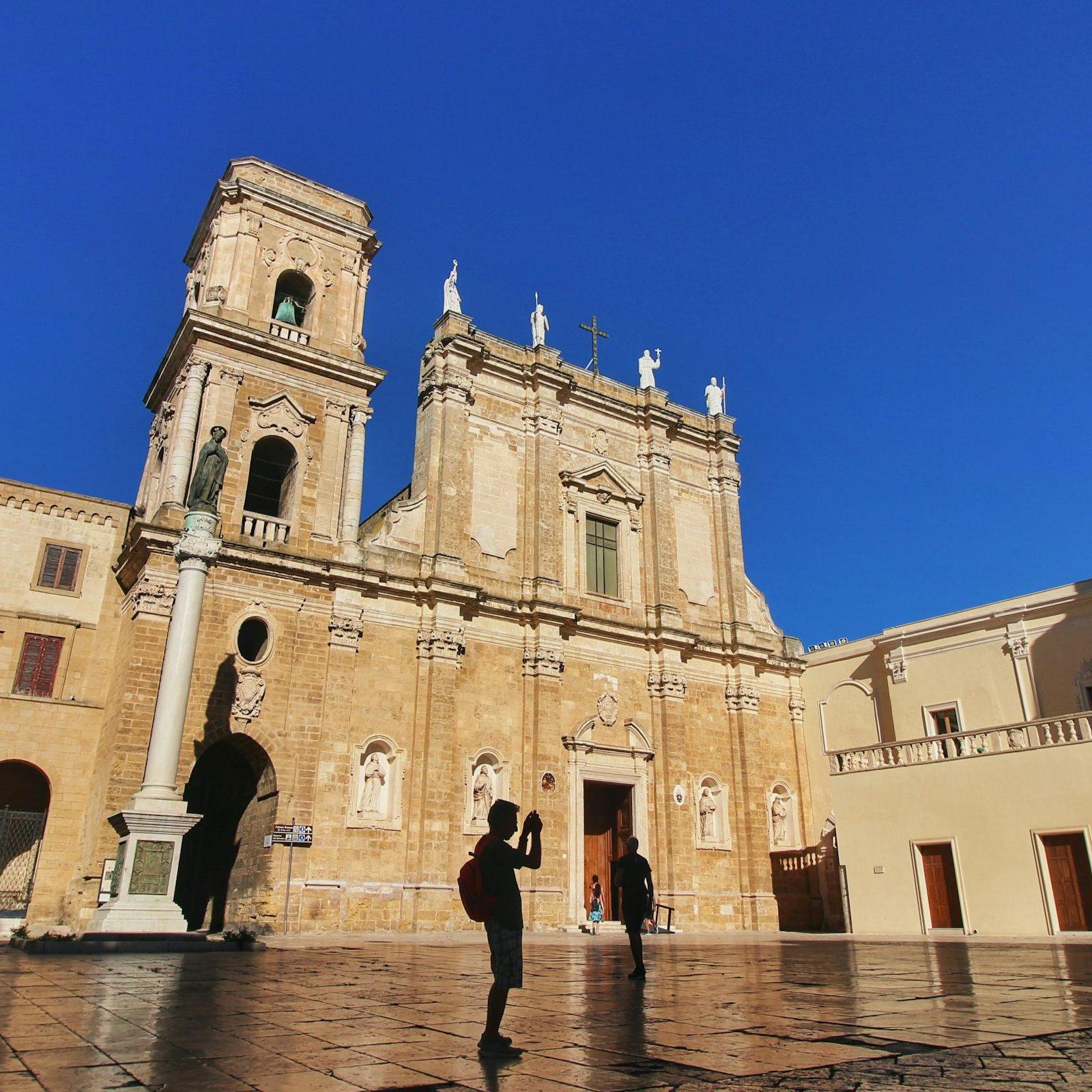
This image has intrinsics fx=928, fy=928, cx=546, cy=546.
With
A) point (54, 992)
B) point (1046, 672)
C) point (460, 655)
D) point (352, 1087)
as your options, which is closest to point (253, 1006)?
point (54, 992)

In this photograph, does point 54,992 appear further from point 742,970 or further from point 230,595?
point 230,595

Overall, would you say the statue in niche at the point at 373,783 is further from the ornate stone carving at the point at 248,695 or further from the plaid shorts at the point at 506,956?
the plaid shorts at the point at 506,956

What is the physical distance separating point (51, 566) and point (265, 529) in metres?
4.61

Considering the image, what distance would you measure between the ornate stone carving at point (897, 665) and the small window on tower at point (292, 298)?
18249 millimetres

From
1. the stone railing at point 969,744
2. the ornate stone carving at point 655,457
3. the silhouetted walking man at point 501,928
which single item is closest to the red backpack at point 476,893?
the silhouetted walking man at point 501,928

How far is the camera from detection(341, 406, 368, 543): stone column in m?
21.8

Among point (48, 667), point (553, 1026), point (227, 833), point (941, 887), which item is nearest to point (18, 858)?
point (48, 667)

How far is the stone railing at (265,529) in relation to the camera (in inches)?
811

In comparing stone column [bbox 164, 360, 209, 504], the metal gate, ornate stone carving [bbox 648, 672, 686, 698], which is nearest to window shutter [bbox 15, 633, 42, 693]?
the metal gate

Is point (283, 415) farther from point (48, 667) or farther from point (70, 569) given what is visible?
point (48, 667)

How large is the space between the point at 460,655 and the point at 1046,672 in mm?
14318

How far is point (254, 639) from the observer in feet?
65.6

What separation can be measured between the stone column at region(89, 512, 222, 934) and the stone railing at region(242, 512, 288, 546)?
3.96 metres

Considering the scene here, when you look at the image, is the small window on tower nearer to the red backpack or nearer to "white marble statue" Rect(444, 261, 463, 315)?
"white marble statue" Rect(444, 261, 463, 315)
